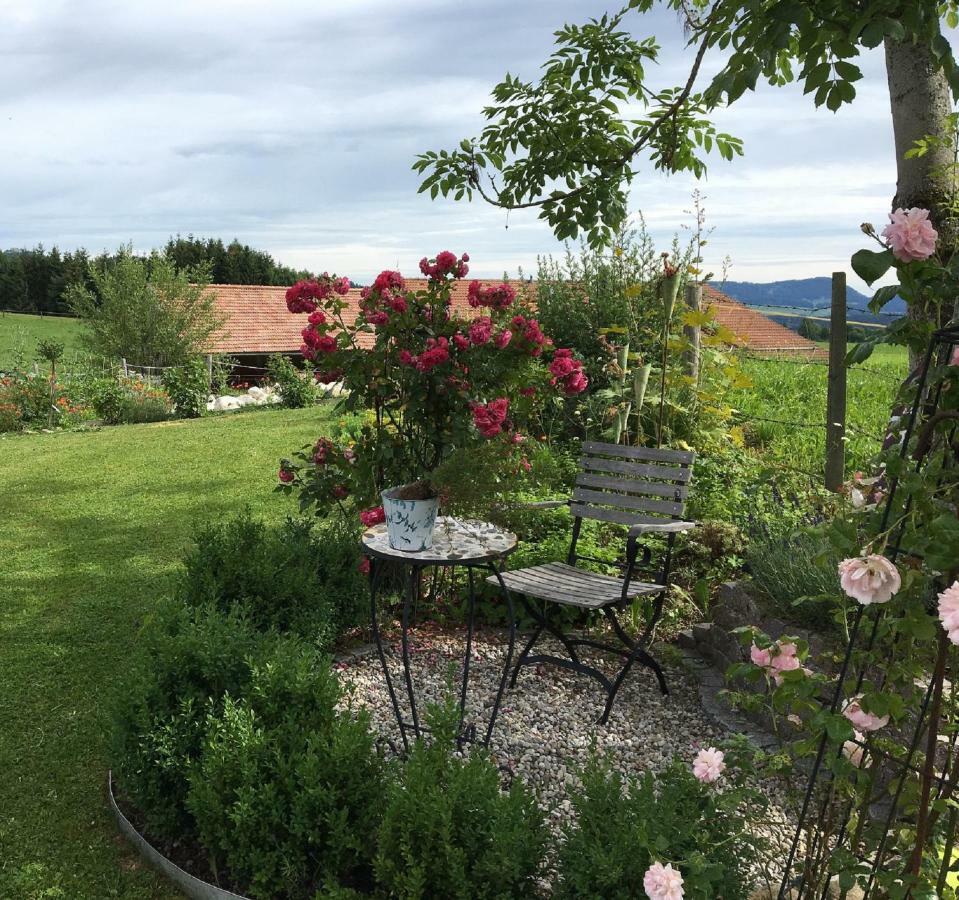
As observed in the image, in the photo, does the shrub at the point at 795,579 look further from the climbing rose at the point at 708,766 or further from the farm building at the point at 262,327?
the farm building at the point at 262,327

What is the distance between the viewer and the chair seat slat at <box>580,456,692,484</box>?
3809 mm

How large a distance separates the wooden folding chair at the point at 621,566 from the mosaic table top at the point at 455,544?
1.00ft

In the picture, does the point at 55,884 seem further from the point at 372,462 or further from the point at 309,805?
the point at 372,462

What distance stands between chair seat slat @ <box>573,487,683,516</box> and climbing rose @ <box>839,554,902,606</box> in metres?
2.34

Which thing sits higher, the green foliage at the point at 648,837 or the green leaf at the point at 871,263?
the green leaf at the point at 871,263

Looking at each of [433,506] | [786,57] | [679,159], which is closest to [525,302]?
[679,159]

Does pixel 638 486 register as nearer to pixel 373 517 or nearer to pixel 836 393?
pixel 373 517

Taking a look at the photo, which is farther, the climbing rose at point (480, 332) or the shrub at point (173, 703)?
the climbing rose at point (480, 332)

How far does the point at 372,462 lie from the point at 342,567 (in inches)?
19.8

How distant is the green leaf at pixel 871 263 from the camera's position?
5.04 feet

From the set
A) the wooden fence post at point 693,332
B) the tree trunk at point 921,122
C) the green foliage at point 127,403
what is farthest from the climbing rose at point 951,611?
the green foliage at point 127,403

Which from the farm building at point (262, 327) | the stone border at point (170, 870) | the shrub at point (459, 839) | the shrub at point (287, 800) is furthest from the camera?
the farm building at point (262, 327)

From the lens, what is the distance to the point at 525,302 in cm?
827

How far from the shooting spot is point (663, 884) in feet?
5.17
